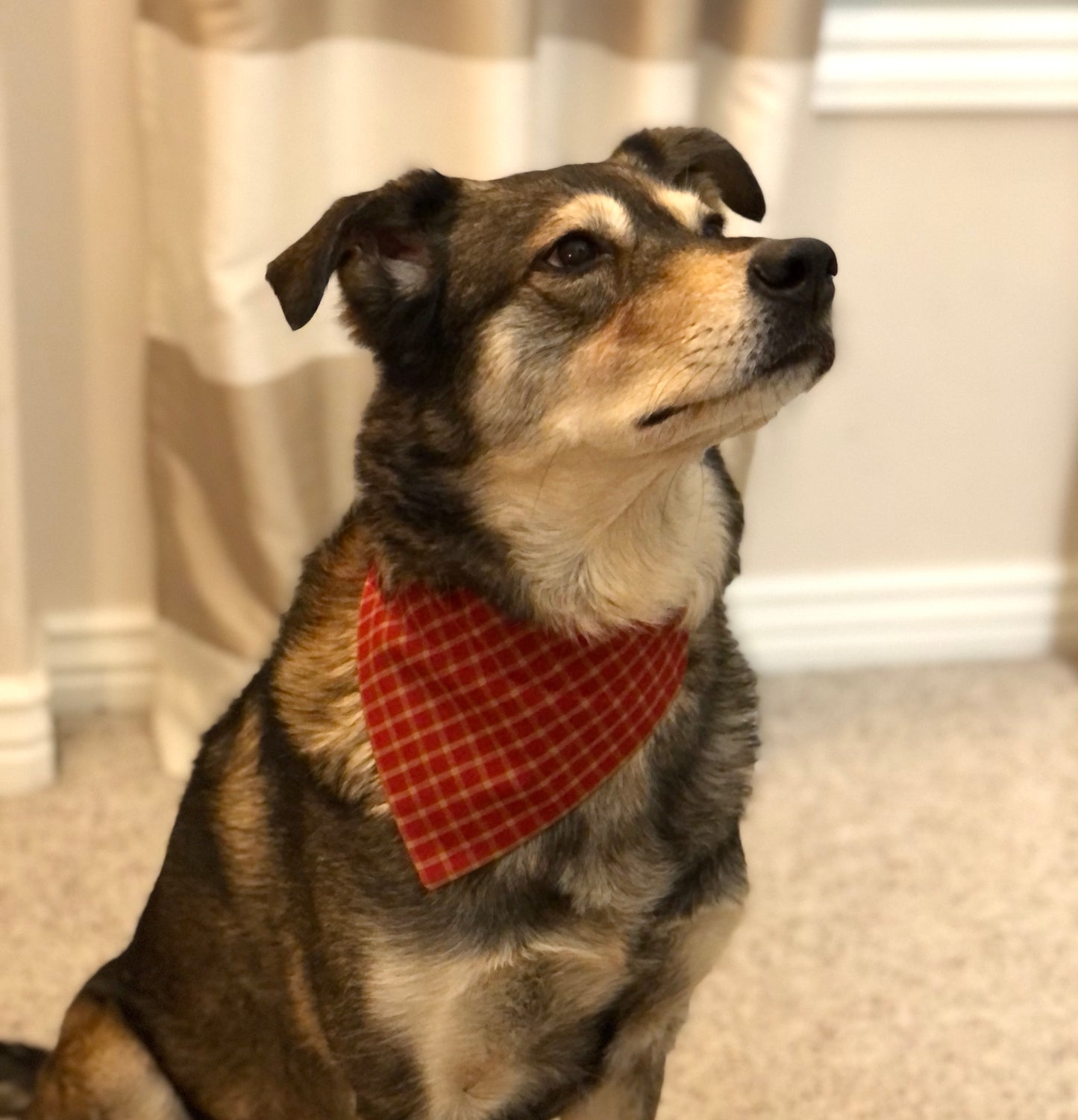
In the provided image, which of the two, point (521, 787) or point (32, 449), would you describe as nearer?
point (521, 787)

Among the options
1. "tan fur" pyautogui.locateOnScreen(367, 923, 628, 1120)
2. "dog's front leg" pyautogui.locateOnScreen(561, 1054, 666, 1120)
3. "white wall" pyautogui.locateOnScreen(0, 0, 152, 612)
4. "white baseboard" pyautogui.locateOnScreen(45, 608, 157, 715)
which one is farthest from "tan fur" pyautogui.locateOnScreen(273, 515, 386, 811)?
"white baseboard" pyautogui.locateOnScreen(45, 608, 157, 715)

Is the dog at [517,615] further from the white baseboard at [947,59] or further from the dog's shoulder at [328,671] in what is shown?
the white baseboard at [947,59]

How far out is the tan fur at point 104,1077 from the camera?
1420mm

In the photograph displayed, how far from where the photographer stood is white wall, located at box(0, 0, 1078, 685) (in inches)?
86.6

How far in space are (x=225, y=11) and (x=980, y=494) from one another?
5.27ft

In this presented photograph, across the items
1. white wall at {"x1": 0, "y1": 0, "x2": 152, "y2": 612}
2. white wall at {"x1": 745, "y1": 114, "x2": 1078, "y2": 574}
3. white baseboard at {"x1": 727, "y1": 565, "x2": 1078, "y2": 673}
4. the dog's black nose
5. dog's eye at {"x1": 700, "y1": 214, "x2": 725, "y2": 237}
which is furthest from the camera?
white baseboard at {"x1": 727, "y1": 565, "x2": 1078, "y2": 673}

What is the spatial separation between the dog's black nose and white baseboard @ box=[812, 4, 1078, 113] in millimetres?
1268

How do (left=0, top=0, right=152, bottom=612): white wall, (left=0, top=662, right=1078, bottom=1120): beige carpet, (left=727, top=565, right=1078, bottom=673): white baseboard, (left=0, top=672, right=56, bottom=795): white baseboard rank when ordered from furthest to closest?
1. (left=727, top=565, right=1078, bottom=673): white baseboard
2. (left=0, top=672, right=56, bottom=795): white baseboard
3. (left=0, top=0, right=152, bottom=612): white wall
4. (left=0, top=662, right=1078, bottom=1120): beige carpet

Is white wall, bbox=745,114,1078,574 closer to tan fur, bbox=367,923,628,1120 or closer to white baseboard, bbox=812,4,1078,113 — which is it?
white baseboard, bbox=812,4,1078,113

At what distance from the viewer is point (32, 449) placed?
2365 mm

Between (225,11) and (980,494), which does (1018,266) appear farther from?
(225,11)

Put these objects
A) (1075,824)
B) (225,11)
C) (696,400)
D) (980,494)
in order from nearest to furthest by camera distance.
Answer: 1. (696,400)
2. (225,11)
3. (1075,824)
4. (980,494)

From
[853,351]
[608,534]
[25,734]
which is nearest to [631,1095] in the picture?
[608,534]

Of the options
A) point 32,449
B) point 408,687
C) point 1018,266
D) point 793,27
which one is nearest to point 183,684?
point 32,449
